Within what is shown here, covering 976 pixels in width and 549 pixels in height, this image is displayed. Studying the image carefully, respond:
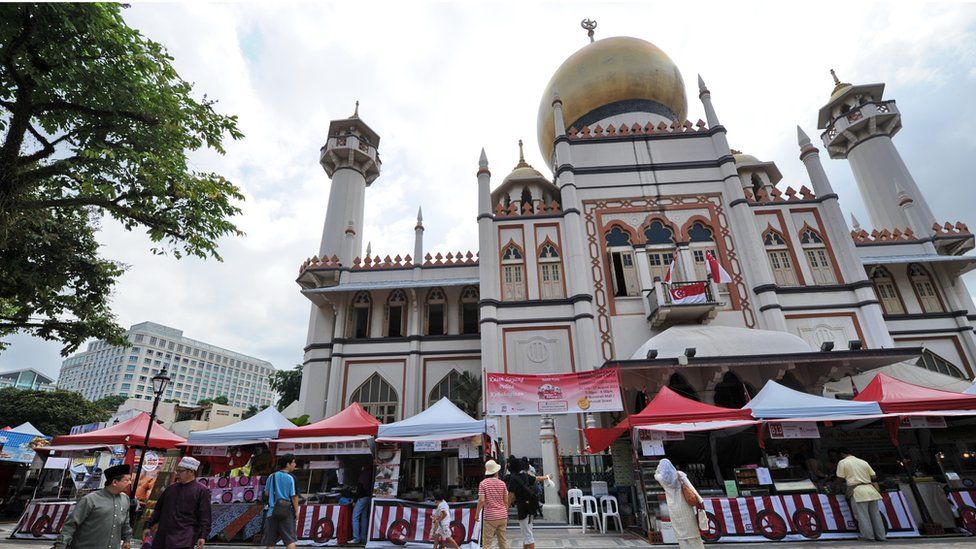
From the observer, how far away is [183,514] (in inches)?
183

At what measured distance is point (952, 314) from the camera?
17.5 m

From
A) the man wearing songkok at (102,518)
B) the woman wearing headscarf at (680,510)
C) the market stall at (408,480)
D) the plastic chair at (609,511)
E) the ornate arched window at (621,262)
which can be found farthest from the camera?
the ornate arched window at (621,262)

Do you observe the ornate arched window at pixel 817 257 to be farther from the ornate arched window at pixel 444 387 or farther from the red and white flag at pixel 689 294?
the ornate arched window at pixel 444 387

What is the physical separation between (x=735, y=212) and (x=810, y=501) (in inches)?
472

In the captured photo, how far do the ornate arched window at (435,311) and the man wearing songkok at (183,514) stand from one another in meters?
14.7

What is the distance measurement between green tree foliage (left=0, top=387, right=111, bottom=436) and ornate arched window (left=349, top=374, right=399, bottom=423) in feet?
122

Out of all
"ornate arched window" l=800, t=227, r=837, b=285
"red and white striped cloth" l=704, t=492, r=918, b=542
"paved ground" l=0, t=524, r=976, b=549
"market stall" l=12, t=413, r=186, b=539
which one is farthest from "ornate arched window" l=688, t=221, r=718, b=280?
"market stall" l=12, t=413, r=186, b=539

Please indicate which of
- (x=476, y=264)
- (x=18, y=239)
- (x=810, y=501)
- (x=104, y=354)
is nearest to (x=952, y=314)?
(x=810, y=501)

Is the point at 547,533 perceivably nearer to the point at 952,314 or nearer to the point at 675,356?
the point at 675,356

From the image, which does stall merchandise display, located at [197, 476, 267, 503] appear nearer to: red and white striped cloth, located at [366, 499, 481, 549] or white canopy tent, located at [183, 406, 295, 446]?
white canopy tent, located at [183, 406, 295, 446]

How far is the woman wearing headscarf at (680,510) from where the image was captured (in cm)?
548

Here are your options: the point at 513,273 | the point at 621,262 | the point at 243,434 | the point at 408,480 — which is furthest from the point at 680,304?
the point at 243,434

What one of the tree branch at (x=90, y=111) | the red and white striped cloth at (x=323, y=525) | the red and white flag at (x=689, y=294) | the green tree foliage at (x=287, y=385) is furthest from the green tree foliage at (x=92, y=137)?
the green tree foliage at (x=287, y=385)

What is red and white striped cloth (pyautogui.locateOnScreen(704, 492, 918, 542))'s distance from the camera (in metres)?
8.25
